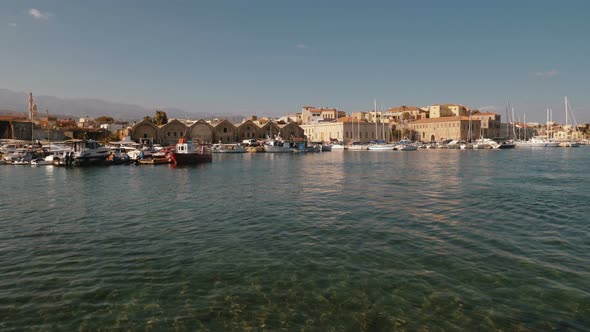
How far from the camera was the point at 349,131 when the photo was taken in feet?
360

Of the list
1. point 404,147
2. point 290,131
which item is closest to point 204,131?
point 290,131

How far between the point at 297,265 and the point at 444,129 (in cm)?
12050

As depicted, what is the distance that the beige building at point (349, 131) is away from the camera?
109 meters

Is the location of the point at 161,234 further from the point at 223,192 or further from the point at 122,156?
the point at 122,156

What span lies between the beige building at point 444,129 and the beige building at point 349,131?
15.1 meters

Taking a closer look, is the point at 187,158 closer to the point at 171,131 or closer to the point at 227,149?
the point at 227,149

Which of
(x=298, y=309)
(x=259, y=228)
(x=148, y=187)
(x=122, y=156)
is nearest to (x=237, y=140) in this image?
(x=122, y=156)

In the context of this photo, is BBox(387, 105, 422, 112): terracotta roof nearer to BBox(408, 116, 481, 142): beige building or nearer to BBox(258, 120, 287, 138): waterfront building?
BBox(408, 116, 481, 142): beige building

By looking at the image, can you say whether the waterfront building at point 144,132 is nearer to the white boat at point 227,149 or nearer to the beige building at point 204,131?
the beige building at point 204,131

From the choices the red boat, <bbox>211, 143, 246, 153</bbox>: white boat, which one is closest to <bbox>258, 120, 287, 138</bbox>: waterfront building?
<bbox>211, 143, 246, 153</bbox>: white boat

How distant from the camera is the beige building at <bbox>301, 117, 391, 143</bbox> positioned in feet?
357

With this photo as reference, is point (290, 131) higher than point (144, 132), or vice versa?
point (290, 131)

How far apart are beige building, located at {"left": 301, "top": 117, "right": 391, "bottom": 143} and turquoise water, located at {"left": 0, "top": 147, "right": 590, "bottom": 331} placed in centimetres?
9240

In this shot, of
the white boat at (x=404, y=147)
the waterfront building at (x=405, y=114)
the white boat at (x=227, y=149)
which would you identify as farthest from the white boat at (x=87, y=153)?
the waterfront building at (x=405, y=114)
